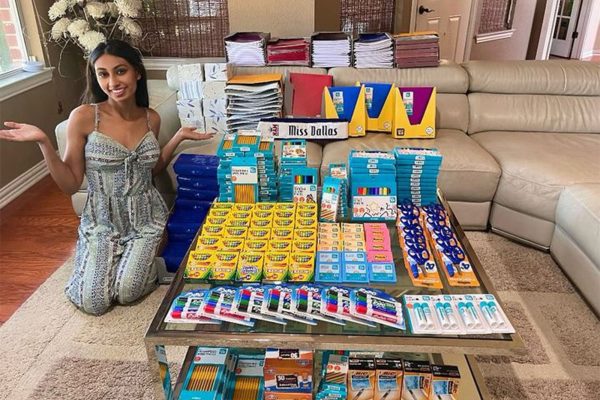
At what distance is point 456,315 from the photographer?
126 cm

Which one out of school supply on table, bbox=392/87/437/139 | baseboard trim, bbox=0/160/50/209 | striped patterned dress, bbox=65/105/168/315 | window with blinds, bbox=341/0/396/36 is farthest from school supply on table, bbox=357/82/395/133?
baseboard trim, bbox=0/160/50/209

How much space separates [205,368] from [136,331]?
2.01 ft

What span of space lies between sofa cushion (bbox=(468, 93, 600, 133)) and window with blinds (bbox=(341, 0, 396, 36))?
139cm

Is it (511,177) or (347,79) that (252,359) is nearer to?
(511,177)

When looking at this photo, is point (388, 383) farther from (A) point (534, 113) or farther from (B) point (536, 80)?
(B) point (536, 80)

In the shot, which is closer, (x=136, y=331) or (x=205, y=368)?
(x=205, y=368)

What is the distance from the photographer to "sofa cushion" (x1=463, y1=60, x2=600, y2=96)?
9.40 ft

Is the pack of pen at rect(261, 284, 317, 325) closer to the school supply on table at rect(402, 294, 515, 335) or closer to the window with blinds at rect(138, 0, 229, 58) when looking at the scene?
the school supply on table at rect(402, 294, 515, 335)

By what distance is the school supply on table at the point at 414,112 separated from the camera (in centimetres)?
263

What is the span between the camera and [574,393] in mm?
1616

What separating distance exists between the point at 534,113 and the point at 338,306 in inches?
84.2

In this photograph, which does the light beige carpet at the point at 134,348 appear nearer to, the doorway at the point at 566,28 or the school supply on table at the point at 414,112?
the school supply on table at the point at 414,112

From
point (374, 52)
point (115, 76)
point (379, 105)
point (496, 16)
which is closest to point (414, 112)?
point (379, 105)

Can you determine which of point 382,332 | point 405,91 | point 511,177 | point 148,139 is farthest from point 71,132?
point 511,177
